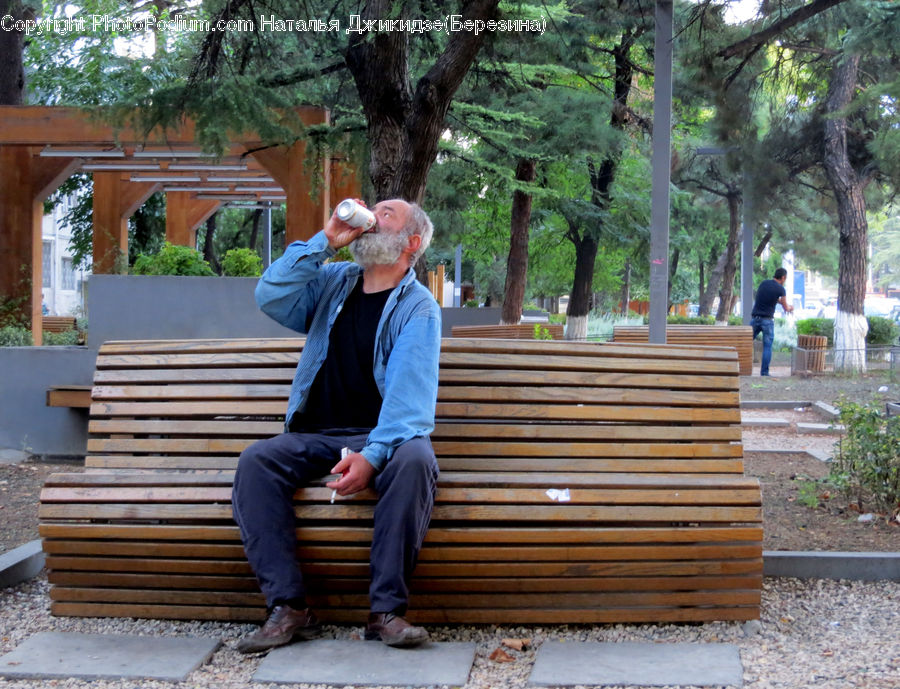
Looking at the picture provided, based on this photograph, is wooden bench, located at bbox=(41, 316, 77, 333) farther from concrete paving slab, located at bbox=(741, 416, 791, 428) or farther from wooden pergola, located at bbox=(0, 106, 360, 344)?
concrete paving slab, located at bbox=(741, 416, 791, 428)

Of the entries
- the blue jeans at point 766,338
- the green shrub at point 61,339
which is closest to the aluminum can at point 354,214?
the green shrub at point 61,339

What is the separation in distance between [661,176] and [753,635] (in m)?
6.26

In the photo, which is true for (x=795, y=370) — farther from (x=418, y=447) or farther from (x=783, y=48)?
(x=418, y=447)

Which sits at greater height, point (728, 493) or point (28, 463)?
point (728, 493)

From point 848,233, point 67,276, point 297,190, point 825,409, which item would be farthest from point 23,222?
point 67,276

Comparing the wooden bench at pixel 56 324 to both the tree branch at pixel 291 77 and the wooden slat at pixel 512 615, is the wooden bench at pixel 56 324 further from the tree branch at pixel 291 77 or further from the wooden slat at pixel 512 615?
the wooden slat at pixel 512 615

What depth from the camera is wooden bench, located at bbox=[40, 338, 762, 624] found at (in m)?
3.82

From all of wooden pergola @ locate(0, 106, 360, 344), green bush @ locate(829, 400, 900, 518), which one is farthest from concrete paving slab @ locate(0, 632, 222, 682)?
wooden pergola @ locate(0, 106, 360, 344)

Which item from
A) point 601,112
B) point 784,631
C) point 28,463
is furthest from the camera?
point 601,112

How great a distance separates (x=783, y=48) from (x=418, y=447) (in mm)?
6788

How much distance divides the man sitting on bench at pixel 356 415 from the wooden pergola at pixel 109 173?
4.90 meters

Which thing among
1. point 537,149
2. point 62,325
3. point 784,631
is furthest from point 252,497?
point 62,325

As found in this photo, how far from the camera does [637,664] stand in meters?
3.56

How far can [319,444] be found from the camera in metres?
3.94
